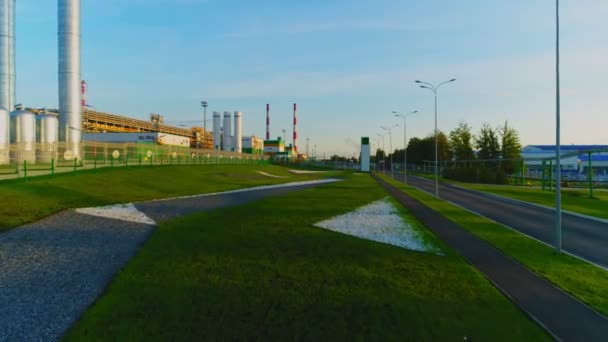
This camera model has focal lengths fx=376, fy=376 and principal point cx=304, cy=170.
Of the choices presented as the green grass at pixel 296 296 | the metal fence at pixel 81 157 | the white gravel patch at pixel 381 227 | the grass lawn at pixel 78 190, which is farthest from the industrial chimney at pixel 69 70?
the green grass at pixel 296 296

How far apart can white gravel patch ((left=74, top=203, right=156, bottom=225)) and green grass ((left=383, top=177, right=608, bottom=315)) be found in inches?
500

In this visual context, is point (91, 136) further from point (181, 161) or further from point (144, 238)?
point (144, 238)

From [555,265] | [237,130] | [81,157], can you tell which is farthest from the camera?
[237,130]

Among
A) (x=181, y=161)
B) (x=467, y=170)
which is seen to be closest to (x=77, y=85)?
(x=181, y=161)

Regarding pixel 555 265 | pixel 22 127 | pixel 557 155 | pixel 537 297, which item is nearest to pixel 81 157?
pixel 22 127

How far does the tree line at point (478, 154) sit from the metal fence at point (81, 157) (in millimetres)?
41161

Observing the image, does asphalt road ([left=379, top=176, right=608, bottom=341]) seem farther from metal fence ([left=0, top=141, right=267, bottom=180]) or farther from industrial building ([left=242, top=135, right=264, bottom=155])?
industrial building ([left=242, top=135, right=264, bottom=155])

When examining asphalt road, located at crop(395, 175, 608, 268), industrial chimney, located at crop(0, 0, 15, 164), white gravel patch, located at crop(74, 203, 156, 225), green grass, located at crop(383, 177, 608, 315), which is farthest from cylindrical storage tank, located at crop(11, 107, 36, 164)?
asphalt road, located at crop(395, 175, 608, 268)

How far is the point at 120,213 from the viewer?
1680 cm

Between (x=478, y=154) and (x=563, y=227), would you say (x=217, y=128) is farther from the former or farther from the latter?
(x=563, y=227)

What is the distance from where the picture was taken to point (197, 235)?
497 inches

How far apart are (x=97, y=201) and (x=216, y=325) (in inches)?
630

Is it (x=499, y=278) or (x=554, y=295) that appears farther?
(x=499, y=278)

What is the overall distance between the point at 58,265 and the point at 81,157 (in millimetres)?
28523
